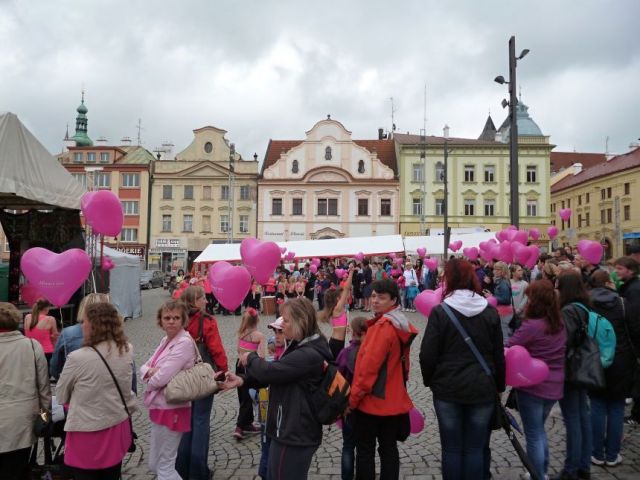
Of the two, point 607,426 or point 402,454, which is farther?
point 402,454

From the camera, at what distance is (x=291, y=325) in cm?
319

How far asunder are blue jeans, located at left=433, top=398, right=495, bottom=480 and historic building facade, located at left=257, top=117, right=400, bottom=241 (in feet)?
136

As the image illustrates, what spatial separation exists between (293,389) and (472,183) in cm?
4526

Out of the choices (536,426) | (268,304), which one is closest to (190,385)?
(536,426)

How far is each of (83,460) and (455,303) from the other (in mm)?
2750

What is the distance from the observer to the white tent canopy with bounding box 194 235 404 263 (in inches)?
870

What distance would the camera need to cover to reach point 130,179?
47.0m

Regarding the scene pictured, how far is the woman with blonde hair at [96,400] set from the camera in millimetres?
3426

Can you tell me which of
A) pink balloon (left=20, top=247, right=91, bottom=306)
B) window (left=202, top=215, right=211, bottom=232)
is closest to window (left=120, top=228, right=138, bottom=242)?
window (left=202, top=215, right=211, bottom=232)

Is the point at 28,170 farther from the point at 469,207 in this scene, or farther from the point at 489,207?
the point at 489,207

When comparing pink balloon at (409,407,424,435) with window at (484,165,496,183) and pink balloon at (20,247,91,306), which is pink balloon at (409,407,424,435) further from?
window at (484,165,496,183)

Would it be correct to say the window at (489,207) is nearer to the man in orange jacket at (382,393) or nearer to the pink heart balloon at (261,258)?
the pink heart balloon at (261,258)

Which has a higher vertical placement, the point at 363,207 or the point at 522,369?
the point at 363,207

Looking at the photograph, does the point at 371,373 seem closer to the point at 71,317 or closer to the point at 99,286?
the point at 71,317
